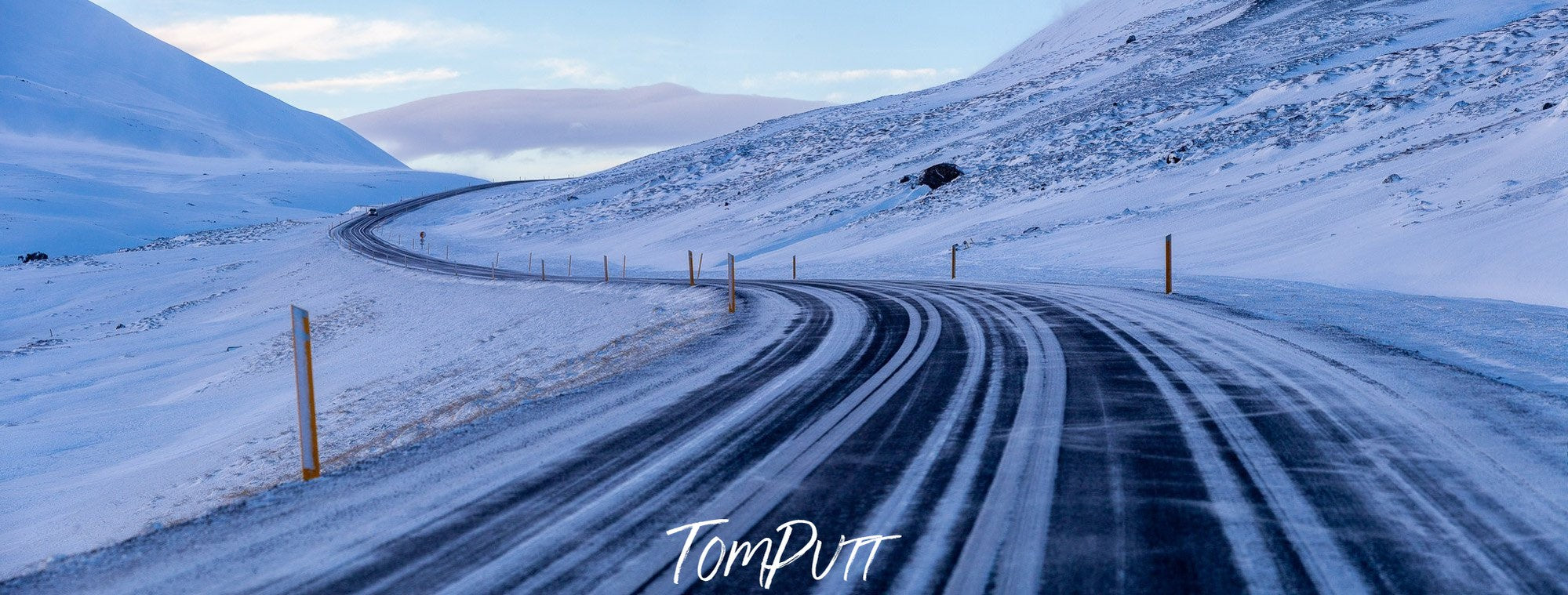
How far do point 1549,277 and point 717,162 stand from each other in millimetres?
69340

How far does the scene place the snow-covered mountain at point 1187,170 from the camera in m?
23.5

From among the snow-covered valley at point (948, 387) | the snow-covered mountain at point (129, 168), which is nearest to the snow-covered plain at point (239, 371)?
the snow-covered valley at point (948, 387)

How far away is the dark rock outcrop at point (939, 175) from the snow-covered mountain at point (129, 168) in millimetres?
64160

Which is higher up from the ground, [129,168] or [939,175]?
[129,168]

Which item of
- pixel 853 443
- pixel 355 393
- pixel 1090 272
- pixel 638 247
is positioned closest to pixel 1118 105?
pixel 638 247

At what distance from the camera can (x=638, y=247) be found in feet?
187

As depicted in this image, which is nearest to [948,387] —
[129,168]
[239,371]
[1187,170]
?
[239,371]

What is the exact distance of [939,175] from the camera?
5578cm

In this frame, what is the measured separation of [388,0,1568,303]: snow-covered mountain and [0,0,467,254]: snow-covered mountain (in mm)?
26768

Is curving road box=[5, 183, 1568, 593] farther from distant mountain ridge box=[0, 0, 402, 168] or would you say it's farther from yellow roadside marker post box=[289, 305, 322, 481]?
distant mountain ridge box=[0, 0, 402, 168]

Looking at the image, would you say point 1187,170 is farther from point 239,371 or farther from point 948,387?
point 948,387

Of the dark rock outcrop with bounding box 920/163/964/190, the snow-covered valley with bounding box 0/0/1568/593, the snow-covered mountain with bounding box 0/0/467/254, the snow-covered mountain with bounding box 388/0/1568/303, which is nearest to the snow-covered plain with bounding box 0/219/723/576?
the snow-covered valley with bounding box 0/0/1568/593

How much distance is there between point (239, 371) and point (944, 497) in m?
23.2

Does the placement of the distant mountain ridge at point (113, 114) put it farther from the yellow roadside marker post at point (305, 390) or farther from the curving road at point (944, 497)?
the curving road at point (944, 497)
